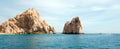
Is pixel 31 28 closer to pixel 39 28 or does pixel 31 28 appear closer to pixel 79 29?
pixel 39 28

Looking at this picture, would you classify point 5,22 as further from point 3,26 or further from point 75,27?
point 75,27

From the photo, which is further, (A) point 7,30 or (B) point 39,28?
(B) point 39,28

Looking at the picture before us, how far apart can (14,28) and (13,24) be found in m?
4.16

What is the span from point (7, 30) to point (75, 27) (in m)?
67.9

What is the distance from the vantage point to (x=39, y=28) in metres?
199

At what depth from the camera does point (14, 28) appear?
633ft

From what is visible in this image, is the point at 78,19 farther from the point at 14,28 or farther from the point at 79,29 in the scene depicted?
the point at 14,28

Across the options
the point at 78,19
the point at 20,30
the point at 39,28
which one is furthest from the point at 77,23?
the point at 20,30

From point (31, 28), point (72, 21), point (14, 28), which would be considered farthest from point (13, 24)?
point (72, 21)

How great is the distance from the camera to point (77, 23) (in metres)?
196

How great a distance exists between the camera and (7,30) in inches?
7269

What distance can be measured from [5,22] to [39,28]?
34.5 meters

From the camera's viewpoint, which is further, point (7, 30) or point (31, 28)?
point (31, 28)

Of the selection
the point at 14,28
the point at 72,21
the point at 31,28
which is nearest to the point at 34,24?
the point at 31,28
